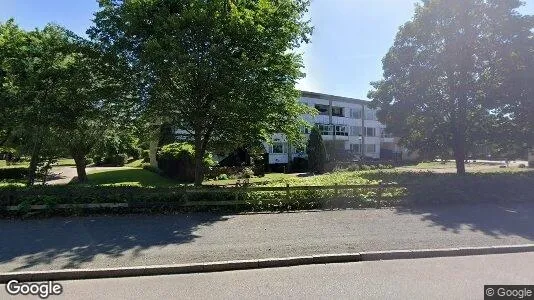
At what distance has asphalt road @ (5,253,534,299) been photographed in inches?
209

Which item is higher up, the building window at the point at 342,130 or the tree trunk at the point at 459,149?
the building window at the point at 342,130

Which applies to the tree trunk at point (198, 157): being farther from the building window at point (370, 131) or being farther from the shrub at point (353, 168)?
the building window at point (370, 131)

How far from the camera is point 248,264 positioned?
21.8ft

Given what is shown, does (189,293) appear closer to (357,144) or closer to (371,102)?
(371,102)

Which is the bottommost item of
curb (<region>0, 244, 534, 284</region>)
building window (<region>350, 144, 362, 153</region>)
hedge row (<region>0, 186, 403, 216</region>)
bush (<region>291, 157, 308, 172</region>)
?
curb (<region>0, 244, 534, 284</region>)

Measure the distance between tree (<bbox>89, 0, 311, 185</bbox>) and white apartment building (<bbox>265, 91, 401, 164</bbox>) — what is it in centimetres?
2709

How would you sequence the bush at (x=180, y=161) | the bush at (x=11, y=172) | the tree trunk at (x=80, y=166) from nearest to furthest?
the tree trunk at (x=80, y=166)
the bush at (x=180, y=161)
the bush at (x=11, y=172)

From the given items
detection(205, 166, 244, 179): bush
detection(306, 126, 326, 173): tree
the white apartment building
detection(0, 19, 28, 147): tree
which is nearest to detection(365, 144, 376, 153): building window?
the white apartment building

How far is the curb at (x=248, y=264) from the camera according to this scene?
6.12 metres

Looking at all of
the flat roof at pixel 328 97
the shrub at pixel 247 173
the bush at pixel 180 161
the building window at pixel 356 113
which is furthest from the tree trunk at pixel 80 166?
the building window at pixel 356 113

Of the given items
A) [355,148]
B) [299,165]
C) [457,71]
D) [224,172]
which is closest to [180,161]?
[224,172]

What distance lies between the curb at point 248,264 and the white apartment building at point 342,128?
33.8 m

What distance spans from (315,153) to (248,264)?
2959 centimetres

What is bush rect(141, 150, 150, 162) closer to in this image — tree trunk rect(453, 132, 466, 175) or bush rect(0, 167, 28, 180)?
bush rect(0, 167, 28, 180)
